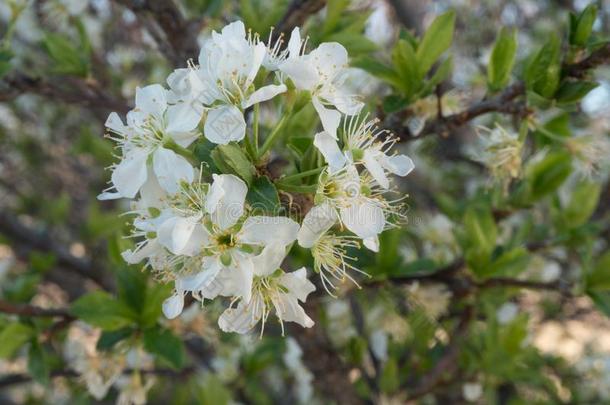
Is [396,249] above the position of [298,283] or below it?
below

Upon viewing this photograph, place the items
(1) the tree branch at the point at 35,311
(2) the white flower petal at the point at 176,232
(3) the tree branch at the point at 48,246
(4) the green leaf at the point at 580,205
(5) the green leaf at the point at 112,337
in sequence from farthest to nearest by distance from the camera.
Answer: (3) the tree branch at the point at 48,246 < (4) the green leaf at the point at 580,205 < (1) the tree branch at the point at 35,311 < (5) the green leaf at the point at 112,337 < (2) the white flower petal at the point at 176,232

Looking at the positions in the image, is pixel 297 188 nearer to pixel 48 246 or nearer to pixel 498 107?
pixel 498 107

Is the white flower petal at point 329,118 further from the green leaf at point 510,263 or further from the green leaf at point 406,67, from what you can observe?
the green leaf at point 510,263

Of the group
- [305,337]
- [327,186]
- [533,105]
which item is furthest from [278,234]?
[305,337]

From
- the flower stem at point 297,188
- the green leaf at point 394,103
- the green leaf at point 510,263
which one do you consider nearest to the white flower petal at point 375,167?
the flower stem at point 297,188

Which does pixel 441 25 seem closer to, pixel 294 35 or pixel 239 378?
pixel 294 35

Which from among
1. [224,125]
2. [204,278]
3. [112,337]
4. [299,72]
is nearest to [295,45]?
[299,72]

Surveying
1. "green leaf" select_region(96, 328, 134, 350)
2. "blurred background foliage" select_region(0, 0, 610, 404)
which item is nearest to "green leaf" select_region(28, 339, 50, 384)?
"blurred background foliage" select_region(0, 0, 610, 404)
